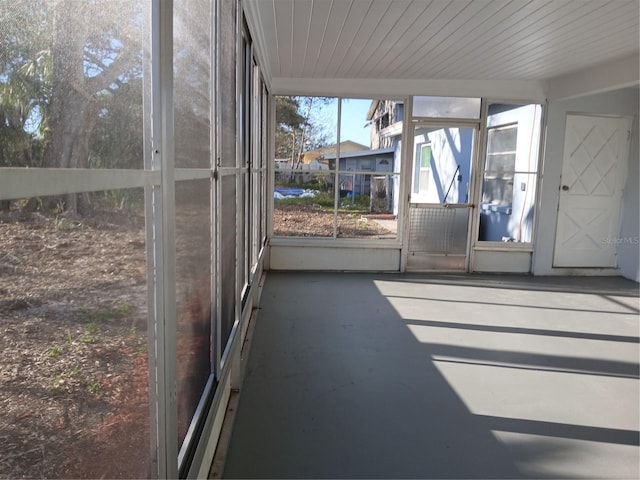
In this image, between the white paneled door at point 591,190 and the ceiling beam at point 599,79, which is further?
the white paneled door at point 591,190

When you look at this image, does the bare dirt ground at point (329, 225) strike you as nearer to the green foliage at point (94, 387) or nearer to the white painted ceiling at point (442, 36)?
the white painted ceiling at point (442, 36)

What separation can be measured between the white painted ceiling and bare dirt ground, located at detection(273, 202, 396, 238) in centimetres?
202

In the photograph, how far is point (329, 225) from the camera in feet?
22.5

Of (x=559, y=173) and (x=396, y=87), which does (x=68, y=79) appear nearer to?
(x=396, y=87)

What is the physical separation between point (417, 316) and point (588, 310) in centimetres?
208

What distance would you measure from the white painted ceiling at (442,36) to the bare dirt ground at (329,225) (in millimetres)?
2015

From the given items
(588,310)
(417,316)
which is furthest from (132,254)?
(588,310)

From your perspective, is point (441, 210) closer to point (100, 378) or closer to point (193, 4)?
point (193, 4)

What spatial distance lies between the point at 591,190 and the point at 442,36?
13.2ft

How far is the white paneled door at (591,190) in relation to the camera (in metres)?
6.77

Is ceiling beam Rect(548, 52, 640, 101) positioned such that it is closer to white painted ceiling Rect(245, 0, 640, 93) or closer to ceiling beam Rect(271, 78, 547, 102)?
white painted ceiling Rect(245, 0, 640, 93)

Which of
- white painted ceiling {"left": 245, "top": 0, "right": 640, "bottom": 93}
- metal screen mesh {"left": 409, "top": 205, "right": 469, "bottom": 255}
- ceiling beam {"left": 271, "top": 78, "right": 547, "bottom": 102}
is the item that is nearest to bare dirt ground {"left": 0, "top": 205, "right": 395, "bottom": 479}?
white painted ceiling {"left": 245, "top": 0, "right": 640, "bottom": 93}

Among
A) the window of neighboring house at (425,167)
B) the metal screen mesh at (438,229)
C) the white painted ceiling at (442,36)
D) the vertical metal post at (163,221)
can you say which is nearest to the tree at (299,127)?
the white painted ceiling at (442,36)

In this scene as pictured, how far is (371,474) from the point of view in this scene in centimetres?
219
